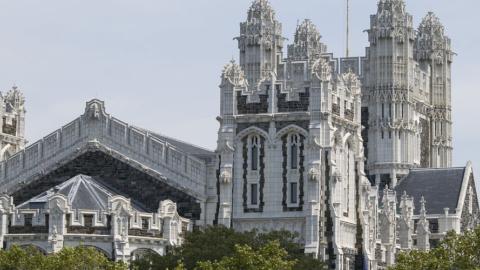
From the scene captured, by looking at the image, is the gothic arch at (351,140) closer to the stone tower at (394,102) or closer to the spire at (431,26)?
the stone tower at (394,102)

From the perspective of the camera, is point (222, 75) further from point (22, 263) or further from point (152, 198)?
point (22, 263)

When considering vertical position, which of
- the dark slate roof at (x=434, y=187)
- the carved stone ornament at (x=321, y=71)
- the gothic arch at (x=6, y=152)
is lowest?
the gothic arch at (x=6, y=152)

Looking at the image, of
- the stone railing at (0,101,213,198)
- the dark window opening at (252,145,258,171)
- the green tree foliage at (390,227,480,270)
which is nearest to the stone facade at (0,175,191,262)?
the stone railing at (0,101,213,198)

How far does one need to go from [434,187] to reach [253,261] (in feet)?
201

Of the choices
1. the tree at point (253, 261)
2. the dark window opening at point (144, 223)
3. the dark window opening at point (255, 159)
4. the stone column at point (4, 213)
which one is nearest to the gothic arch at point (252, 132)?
the dark window opening at point (255, 159)

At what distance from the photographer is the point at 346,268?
94312 millimetres

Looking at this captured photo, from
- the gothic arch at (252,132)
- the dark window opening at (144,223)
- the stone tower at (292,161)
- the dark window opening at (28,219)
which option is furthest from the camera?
the gothic arch at (252,132)

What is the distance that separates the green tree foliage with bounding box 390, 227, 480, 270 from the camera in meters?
73.6

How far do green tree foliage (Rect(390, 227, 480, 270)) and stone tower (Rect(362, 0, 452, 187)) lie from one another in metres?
62.0

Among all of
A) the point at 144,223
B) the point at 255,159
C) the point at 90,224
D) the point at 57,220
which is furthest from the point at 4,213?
the point at 255,159

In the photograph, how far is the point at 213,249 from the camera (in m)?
84.5

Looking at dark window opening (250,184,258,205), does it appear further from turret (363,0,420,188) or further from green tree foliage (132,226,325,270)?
turret (363,0,420,188)

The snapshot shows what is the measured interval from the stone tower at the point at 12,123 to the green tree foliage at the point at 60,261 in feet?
87.2

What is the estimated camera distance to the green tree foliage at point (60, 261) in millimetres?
74250
